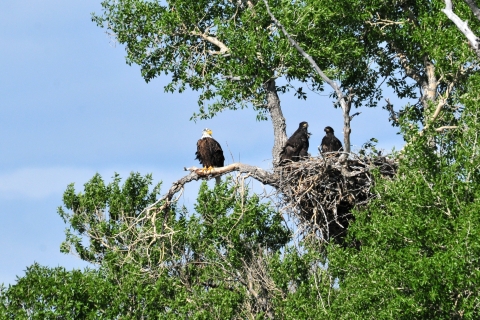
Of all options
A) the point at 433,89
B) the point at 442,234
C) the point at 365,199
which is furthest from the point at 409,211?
the point at 433,89

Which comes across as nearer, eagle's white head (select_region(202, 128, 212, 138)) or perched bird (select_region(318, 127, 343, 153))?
perched bird (select_region(318, 127, 343, 153))

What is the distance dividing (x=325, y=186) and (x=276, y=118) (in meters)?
4.01

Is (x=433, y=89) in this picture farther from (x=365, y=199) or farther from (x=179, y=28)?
(x=179, y=28)

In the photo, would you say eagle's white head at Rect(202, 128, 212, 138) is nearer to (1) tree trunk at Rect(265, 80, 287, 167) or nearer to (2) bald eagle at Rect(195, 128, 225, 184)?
(2) bald eagle at Rect(195, 128, 225, 184)

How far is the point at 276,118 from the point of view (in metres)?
23.6

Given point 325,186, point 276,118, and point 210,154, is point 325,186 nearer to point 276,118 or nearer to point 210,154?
point 210,154

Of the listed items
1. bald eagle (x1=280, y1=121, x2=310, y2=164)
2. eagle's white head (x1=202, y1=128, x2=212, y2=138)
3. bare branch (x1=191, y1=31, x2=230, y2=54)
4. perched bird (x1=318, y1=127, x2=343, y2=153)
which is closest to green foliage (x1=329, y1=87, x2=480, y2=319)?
bald eagle (x1=280, y1=121, x2=310, y2=164)

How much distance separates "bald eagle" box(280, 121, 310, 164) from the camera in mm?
21344

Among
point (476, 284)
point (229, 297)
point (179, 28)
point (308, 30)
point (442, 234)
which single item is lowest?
point (476, 284)

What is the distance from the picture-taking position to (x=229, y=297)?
21.2m

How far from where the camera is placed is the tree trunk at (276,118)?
23.1m

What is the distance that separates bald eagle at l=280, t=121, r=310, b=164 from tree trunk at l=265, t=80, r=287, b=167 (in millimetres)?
933

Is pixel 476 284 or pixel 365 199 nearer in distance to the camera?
pixel 476 284

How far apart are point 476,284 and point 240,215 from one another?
7.96 m
